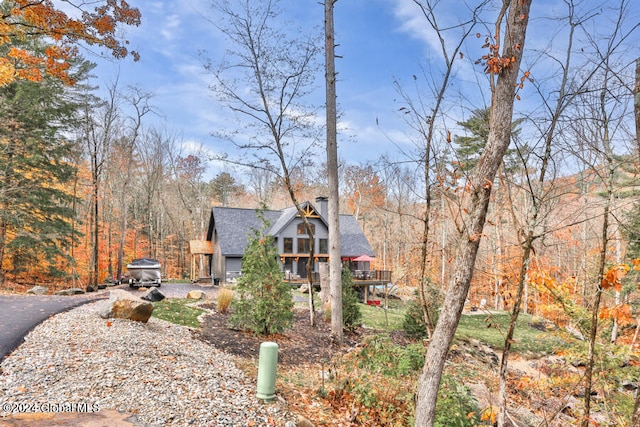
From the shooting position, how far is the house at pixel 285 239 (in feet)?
70.6

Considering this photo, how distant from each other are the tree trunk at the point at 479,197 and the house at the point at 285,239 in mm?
17828

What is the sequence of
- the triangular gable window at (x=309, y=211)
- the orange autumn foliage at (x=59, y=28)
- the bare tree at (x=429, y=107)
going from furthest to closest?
the triangular gable window at (x=309, y=211) < the orange autumn foliage at (x=59, y=28) < the bare tree at (x=429, y=107)

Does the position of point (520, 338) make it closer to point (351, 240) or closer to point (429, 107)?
point (429, 107)

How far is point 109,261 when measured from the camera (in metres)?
23.9

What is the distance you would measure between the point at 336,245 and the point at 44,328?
5590 mm

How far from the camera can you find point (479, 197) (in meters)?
3.27

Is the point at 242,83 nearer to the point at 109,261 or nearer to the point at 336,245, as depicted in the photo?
the point at 336,245

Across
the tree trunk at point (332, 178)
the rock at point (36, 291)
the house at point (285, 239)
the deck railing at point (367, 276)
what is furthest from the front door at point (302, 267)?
the tree trunk at point (332, 178)

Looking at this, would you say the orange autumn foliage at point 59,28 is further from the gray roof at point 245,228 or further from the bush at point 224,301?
the gray roof at point 245,228

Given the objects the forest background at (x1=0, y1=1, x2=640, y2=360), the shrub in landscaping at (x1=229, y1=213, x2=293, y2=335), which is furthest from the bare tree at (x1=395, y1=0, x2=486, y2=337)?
the shrub in landscaping at (x1=229, y1=213, x2=293, y2=335)

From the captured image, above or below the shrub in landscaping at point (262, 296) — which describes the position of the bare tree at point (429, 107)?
above

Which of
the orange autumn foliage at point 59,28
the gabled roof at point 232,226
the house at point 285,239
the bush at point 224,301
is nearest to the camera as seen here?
the orange autumn foliage at point 59,28

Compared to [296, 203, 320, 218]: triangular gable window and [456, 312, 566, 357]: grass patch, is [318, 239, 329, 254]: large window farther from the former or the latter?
[456, 312, 566, 357]: grass patch

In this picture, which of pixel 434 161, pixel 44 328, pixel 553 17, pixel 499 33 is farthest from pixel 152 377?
pixel 553 17
